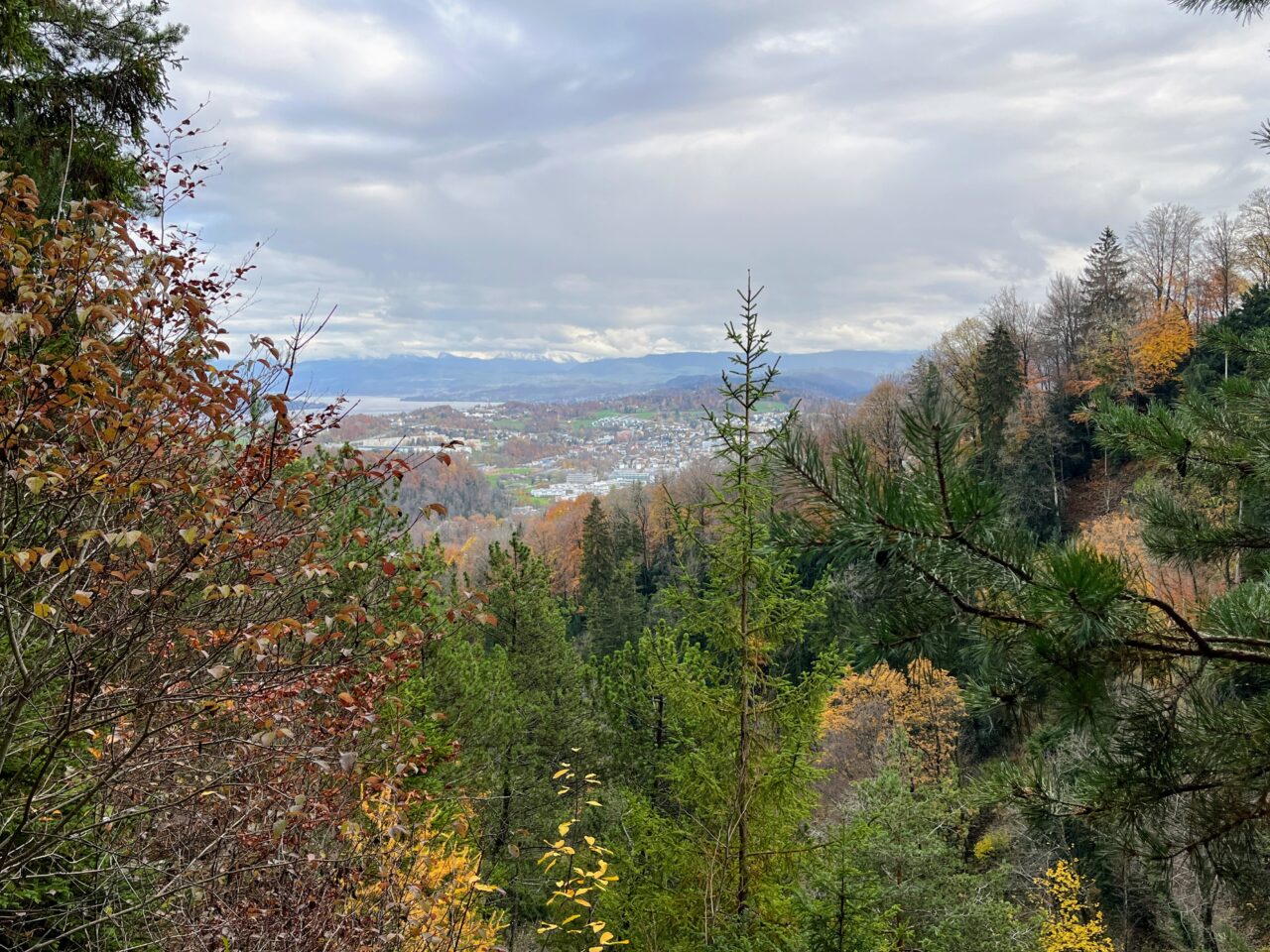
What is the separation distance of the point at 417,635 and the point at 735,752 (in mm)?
3708

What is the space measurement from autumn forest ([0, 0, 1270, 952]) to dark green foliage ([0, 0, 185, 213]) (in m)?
0.03

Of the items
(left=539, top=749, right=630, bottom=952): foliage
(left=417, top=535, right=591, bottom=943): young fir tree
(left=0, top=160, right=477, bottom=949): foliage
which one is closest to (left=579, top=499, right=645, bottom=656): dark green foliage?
(left=539, top=749, right=630, bottom=952): foliage

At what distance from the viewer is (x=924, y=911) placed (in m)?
8.28

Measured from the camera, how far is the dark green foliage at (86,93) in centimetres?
527

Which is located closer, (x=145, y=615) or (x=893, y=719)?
(x=145, y=615)

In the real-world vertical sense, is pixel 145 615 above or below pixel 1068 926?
above

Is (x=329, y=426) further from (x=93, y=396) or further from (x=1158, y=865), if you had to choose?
(x=1158, y=865)

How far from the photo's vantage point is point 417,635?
12.0 ft

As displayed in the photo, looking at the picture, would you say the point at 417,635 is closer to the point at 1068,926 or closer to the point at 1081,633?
the point at 1081,633

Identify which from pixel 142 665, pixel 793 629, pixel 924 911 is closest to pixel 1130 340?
pixel 924 911

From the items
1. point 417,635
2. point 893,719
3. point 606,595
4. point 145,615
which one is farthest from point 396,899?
point 606,595

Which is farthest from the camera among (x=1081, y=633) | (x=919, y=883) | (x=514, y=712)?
(x=514, y=712)

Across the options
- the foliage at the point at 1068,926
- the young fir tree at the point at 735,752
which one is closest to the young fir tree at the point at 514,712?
the young fir tree at the point at 735,752

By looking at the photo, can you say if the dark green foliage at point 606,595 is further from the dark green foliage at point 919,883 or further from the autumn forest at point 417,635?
the autumn forest at point 417,635
